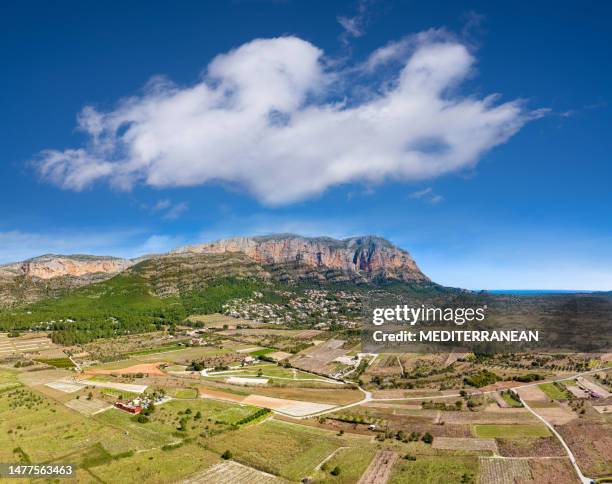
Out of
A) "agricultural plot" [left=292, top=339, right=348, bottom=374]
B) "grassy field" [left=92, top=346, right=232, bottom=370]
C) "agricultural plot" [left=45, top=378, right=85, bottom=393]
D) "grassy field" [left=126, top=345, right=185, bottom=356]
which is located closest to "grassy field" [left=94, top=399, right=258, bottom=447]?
"agricultural plot" [left=45, top=378, right=85, bottom=393]

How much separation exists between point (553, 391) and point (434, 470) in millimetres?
45567

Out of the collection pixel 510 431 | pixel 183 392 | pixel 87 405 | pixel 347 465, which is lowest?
pixel 87 405

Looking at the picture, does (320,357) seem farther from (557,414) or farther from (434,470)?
(434,470)

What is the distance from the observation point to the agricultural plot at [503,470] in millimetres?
45594

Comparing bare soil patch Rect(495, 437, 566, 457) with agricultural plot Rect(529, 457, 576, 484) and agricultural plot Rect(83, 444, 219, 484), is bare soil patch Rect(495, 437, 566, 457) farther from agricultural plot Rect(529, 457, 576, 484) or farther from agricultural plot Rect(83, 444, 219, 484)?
agricultural plot Rect(83, 444, 219, 484)

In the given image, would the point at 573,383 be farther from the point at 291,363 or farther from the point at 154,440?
the point at 154,440

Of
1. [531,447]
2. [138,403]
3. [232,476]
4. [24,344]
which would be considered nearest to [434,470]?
[531,447]

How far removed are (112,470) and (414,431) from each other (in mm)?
38487

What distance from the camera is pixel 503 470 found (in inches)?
1882

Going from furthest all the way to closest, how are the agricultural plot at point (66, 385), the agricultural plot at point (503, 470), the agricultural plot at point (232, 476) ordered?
the agricultural plot at point (66, 385) < the agricultural plot at point (232, 476) < the agricultural plot at point (503, 470)

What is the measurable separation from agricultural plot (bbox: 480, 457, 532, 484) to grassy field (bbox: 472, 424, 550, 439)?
8.22 m

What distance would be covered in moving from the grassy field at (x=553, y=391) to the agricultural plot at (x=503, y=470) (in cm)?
3304

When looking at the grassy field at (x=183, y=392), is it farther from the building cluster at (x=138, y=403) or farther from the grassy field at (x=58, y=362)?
the grassy field at (x=58, y=362)

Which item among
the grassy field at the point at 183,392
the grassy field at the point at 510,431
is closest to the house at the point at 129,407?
the grassy field at the point at 183,392
